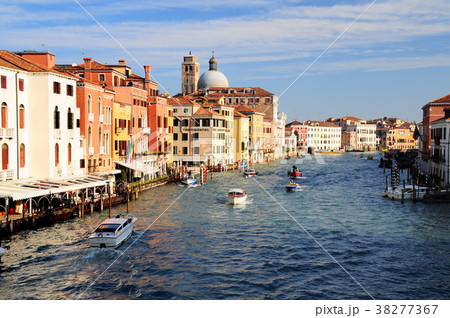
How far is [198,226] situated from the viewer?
88.8ft

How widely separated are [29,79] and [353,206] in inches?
879

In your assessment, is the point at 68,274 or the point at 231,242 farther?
the point at 231,242

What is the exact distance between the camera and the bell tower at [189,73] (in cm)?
11444

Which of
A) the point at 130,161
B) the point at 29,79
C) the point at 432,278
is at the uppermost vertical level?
the point at 29,79

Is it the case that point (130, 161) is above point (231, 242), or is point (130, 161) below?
above

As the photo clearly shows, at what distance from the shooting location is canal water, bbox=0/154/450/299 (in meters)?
16.8

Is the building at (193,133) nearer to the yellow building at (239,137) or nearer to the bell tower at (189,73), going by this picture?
the yellow building at (239,137)

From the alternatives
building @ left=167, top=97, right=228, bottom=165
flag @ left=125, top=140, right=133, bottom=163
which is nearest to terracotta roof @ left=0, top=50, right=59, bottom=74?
flag @ left=125, top=140, right=133, bottom=163

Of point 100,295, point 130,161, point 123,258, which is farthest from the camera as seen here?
point 130,161

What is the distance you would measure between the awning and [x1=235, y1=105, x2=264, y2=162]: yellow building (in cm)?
5545

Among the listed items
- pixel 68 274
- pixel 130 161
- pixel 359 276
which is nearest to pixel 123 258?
pixel 68 274

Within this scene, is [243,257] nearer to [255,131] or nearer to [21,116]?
[21,116]

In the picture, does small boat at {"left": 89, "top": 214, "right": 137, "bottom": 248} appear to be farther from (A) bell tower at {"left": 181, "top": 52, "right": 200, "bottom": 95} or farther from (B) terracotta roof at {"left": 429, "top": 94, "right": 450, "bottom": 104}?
(A) bell tower at {"left": 181, "top": 52, "right": 200, "bottom": 95}

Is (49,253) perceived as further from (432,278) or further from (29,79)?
(432,278)
